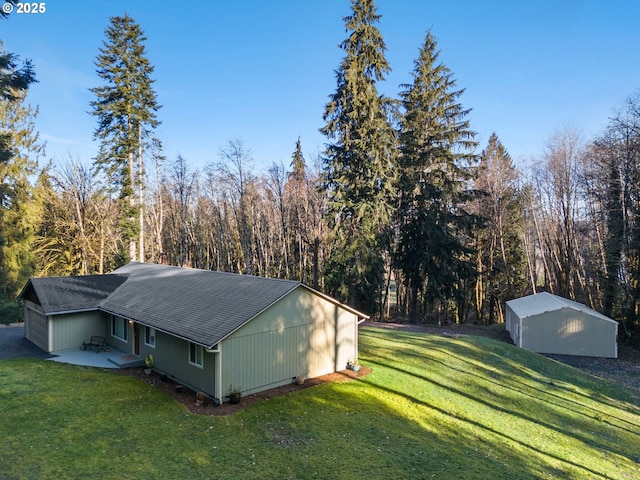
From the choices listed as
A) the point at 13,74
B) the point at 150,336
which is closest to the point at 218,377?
the point at 150,336

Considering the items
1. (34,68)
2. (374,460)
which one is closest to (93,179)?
(34,68)

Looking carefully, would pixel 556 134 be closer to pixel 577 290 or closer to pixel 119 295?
pixel 577 290

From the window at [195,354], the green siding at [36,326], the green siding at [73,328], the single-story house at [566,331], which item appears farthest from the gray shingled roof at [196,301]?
the single-story house at [566,331]

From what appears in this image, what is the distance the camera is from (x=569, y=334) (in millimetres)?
21781

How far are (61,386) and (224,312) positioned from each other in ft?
17.8

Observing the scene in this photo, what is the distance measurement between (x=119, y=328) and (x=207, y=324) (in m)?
7.09

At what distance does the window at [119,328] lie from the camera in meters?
16.2

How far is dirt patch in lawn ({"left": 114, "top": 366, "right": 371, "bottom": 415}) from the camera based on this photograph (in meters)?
10.9

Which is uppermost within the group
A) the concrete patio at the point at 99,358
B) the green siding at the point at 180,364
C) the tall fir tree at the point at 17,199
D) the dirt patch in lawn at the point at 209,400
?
the tall fir tree at the point at 17,199

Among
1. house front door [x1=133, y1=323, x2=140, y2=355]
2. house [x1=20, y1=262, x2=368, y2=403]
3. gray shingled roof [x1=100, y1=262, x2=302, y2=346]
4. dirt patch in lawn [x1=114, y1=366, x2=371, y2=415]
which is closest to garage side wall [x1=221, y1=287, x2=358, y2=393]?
house [x1=20, y1=262, x2=368, y2=403]

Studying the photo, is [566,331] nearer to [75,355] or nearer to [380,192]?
[380,192]

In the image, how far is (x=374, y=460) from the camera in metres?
8.65

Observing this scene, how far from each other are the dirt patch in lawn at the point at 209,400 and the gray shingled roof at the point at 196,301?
1.89 metres

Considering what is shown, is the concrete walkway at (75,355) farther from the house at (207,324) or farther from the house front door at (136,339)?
the house at (207,324)
